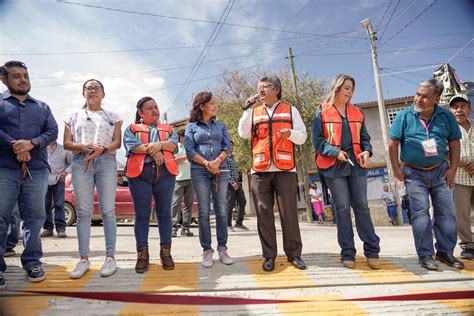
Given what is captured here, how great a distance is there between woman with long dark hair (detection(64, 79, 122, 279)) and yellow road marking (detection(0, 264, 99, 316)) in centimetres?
12

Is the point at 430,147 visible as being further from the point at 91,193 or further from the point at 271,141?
the point at 91,193

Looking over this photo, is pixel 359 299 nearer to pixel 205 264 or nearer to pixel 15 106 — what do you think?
pixel 205 264

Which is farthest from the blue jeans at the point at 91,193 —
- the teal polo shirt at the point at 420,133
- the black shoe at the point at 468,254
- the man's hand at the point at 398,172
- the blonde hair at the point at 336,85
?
the black shoe at the point at 468,254

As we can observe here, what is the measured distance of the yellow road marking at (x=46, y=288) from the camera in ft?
8.20

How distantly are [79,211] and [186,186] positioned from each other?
2790 mm

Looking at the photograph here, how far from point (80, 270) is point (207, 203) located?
1382 millimetres

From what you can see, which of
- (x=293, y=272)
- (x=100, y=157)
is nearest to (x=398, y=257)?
(x=293, y=272)

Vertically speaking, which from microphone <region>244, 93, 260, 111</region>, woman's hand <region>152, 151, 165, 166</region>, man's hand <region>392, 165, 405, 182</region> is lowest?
man's hand <region>392, 165, 405, 182</region>

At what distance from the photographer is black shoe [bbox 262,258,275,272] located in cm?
337

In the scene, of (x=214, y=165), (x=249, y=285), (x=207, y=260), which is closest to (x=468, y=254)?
(x=249, y=285)

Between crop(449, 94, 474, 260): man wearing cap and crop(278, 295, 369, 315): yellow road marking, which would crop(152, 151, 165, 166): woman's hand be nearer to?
crop(278, 295, 369, 315): yellow road marking

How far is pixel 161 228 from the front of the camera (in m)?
3.55

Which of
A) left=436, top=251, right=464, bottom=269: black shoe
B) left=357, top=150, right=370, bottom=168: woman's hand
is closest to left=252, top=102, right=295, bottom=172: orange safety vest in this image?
left=357, top=150, right=370, bottom=168: woman's hand

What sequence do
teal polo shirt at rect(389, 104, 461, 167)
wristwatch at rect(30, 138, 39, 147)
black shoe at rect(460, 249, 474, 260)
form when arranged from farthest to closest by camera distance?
black shoe at rect(460, 249, 474, 260) → teal polo shirt at rect(389, 104, 461, 167) → wristwatch at rect(30, 138, 39, 147)
